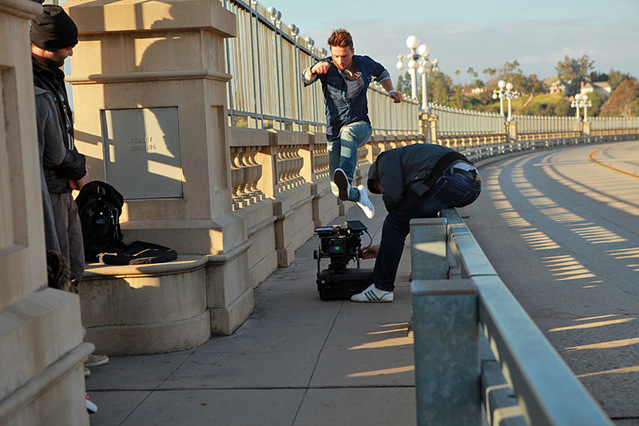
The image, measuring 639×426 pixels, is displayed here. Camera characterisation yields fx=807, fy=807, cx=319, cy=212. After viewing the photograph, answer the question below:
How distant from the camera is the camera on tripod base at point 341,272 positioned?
7410 millimetres

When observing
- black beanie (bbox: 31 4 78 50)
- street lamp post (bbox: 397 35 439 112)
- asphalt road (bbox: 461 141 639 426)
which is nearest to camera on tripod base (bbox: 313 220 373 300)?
asphalt road (bbox: 461 141 639 426)

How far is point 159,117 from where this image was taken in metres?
5.96

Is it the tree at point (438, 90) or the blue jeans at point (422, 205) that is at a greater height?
the tree at point (438, 90)

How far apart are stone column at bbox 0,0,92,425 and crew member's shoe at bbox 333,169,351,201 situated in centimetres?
489

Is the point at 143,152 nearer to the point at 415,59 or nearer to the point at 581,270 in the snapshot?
the point at 581,270

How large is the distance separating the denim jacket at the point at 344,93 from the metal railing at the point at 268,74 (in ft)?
3.34

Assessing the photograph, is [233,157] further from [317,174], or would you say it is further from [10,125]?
[317,174]

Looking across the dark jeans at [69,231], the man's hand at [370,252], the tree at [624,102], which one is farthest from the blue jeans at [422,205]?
Result: the tree at [624,102]

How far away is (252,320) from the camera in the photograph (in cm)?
675

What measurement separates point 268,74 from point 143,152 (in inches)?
195

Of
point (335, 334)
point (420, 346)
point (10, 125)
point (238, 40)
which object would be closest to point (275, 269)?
point (238, 40)

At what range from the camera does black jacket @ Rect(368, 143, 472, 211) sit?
6.32m

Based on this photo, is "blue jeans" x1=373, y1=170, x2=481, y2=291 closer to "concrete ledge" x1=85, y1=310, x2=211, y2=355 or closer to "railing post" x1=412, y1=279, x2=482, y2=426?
"concrete ledge" x1=85, y1=310, x2=211, y2=355

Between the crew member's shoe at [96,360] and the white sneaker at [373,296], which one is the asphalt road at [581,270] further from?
the crew member's shoe at [96,360]
